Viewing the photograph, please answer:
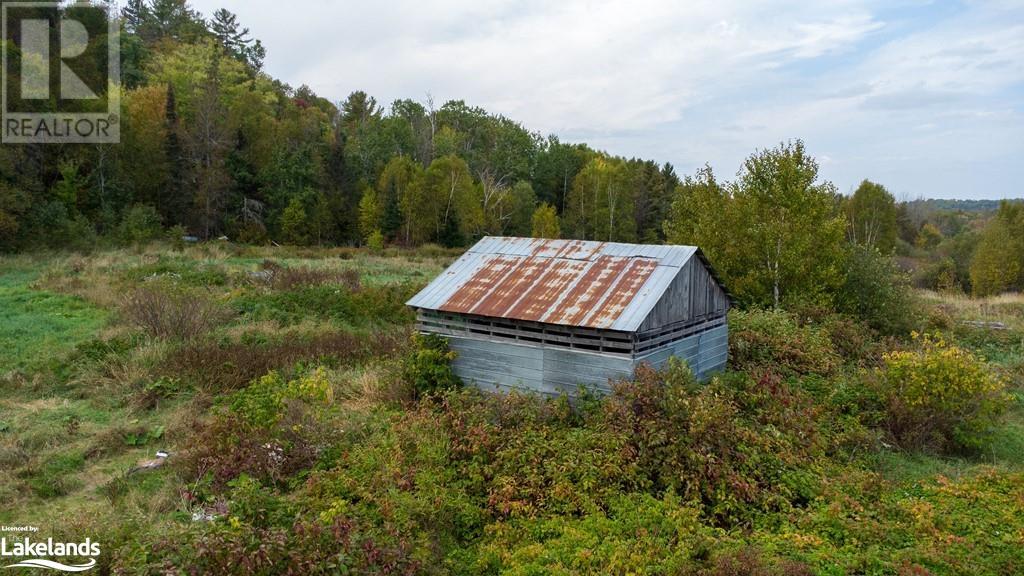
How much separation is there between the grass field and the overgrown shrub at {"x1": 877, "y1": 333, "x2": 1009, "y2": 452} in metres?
0.43

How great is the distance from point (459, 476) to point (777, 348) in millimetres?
8619

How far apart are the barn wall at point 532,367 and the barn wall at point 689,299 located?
86 centimetres

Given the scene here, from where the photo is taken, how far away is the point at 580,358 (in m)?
10.0

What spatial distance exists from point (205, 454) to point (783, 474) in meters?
7.75

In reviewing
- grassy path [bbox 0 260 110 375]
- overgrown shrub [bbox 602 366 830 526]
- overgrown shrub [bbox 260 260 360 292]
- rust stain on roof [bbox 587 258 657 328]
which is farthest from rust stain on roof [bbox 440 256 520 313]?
overgrown shrub [bbox 260 260 360 292]

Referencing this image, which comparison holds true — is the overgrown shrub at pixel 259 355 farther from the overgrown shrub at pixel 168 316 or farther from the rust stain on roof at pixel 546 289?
the rust stain on roof at pixel 546 289

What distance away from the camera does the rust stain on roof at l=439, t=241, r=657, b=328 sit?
10180 mm

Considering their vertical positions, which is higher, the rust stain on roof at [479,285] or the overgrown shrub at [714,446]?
the rust stain on roof at [479,285]

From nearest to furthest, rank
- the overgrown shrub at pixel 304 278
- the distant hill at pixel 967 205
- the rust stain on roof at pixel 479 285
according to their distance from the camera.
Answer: the rust stain on roof at pixel 479 285, the overgrown shrub at pixel 304 278, the distant hill at pixel 967 205

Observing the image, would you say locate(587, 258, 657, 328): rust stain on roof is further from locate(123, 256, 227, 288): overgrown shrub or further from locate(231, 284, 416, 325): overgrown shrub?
locate(123, 256, 227, 288): overgrown shrub

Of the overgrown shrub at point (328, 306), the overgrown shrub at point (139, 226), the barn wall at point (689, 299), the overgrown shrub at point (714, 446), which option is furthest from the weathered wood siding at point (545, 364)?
the overgrown shrub at point (139, 226)

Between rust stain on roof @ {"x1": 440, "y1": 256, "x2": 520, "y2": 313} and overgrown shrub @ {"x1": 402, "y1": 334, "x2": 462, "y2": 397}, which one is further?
rust stain on roof @ {"x1": 440, "y1": 256, "x2": 520, "y2": 313}

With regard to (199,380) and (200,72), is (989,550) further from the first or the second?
(200,72)

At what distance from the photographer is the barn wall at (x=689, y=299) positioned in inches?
406
